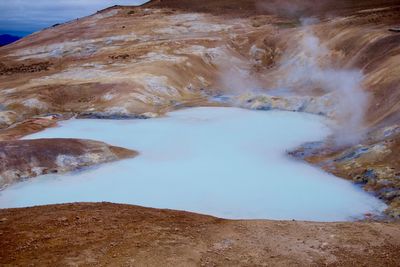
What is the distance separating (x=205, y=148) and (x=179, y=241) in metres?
13.9

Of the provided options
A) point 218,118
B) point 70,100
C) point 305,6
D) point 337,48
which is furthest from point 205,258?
Result: point 305,6

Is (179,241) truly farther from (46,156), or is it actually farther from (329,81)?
(329,81)

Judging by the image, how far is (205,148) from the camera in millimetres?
25531

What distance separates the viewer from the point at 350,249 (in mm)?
11508

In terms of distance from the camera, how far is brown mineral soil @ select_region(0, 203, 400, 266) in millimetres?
10852

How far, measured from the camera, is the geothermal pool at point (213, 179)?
704 inches

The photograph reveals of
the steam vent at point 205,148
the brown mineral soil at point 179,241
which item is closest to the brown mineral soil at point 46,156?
the steam vent at point 205,148

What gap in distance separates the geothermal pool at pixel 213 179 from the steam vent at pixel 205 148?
9cm

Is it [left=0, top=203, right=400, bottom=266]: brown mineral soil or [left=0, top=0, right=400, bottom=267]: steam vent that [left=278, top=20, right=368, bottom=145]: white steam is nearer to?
[left=0, top=0, right=400, bottom=267]: steam vent

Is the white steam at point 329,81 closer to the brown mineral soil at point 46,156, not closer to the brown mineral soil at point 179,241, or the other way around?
the brown mineral soil at point 179,241

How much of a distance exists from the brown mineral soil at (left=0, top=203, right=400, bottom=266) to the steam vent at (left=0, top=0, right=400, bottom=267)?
51 mm

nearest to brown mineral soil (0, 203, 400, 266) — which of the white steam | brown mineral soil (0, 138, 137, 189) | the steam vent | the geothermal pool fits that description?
the steam vent

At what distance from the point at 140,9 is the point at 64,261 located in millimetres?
72747

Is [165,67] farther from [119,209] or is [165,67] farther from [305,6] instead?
[305,6]
